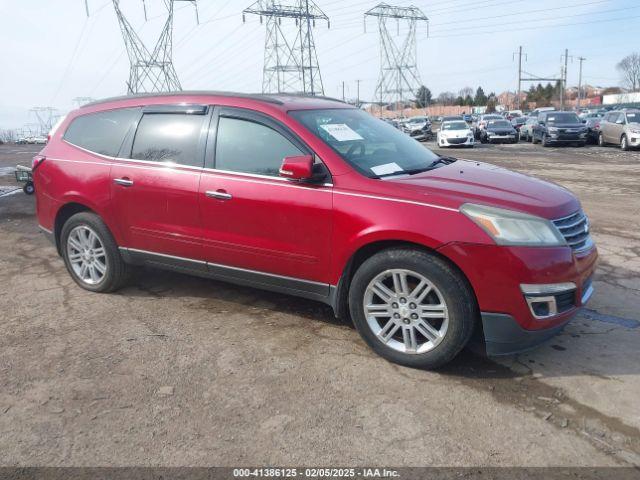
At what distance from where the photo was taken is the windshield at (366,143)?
3.82 meters

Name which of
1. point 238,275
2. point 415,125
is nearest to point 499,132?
point 415,125

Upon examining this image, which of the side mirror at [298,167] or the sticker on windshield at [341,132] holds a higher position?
the sticker on windshield at [341,132]

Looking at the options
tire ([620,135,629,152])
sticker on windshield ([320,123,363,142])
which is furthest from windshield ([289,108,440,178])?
tire ([620,135,629,152])

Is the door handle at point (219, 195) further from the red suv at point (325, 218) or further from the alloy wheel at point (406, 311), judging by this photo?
the alloy wheel at point (406, 311)

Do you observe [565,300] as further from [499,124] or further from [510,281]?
[499,124]

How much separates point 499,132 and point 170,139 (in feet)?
86.0

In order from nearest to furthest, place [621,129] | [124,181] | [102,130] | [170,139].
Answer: [170,139], [124,181], [102,130], [621,129]

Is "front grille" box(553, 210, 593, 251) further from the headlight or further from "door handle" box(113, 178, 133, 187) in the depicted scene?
"door handle" box(113, 178, 133, 187)

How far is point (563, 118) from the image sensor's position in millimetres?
24297

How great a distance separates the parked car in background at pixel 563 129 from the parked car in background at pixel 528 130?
6.00 feet

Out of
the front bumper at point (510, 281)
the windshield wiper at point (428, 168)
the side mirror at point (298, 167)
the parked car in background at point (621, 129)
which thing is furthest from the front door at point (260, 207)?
the parked car in background at point (621, 129)

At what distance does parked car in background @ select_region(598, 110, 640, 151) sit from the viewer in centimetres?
2020

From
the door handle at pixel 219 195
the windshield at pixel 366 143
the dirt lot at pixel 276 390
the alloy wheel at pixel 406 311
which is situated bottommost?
the dirt lot at pixel 276 390

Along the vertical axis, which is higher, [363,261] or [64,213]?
[64,213]
